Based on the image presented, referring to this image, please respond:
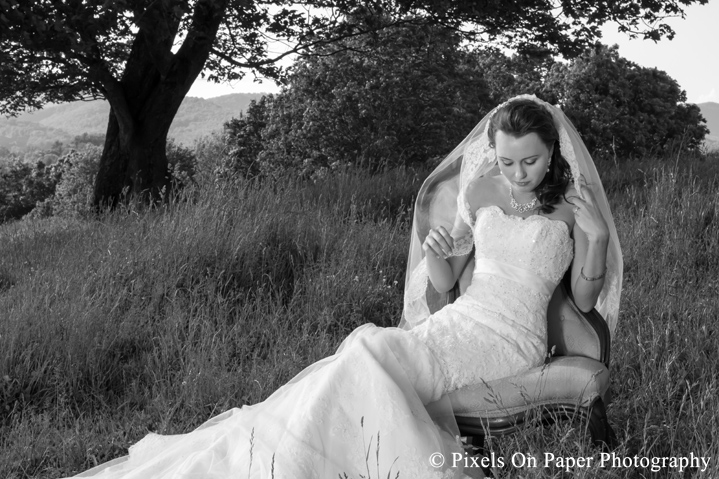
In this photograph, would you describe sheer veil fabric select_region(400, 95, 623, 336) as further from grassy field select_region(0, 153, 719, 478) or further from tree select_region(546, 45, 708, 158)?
tree select_region(546, 45, 708, 158)

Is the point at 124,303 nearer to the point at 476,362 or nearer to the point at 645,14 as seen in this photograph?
the point at 476,362

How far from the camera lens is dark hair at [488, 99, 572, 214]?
3.26 meters

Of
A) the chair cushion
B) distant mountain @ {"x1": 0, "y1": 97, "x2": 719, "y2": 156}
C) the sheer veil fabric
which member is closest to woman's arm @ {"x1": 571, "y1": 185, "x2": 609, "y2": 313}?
the sheer veil fabric

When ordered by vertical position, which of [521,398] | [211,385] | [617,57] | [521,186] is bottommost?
[211,385]

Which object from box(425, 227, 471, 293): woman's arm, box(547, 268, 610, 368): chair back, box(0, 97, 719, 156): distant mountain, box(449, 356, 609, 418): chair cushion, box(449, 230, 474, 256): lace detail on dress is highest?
box(0, 97, 719, 156): distant mountain

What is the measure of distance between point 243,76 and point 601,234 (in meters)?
9.99

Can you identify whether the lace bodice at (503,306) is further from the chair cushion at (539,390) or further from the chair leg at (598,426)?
the chair leg at (598,426)

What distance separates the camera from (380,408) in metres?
2.94

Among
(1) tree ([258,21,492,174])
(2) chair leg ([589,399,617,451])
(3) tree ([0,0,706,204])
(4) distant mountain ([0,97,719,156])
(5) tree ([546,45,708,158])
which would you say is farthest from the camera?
(4) distant mountain ([0,97,719,156])

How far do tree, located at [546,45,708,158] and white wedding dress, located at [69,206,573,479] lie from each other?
22342mm

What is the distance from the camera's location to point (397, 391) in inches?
117

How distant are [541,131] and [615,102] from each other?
24.6 metres

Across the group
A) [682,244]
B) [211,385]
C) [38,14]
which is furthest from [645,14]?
[211,385]

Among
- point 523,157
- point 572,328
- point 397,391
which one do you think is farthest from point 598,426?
point 523,157
